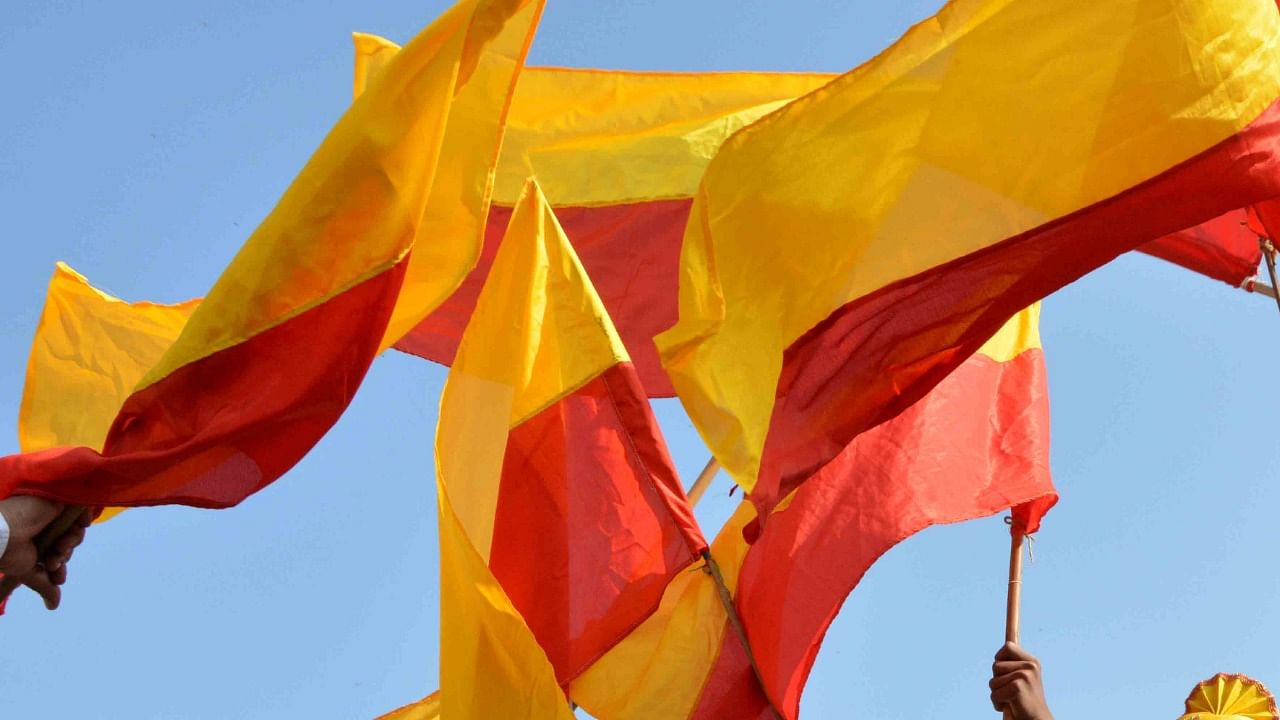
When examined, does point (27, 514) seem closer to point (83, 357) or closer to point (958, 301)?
point (83, 357)

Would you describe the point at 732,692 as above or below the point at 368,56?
below

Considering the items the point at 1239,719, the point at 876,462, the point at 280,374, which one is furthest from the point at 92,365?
the point at 1239,719

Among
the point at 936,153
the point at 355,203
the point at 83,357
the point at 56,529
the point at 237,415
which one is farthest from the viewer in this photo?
the point at 83,357

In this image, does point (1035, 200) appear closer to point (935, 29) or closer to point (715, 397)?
point (935, 29)

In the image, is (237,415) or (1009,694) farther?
(237,415)

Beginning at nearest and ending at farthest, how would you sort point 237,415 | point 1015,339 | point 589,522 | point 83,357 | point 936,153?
point 936,153 → point 237,415 → point 589,522 → point 1015,339 → point 83,357

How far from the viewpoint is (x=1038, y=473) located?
28.8ft

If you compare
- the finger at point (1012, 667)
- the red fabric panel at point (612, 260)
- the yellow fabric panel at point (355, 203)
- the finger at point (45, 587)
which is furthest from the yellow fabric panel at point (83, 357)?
the finger at point (1012, 667)

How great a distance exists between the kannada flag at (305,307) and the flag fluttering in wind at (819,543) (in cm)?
180

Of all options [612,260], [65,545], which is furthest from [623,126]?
[65,545]

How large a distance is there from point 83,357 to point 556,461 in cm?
300

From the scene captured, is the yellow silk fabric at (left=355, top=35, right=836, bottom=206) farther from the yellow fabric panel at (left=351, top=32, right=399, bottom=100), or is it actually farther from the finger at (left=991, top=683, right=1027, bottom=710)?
the finger at (left=991, top=683, right=1027, bottom=710)

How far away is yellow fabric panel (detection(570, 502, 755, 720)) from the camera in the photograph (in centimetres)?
848

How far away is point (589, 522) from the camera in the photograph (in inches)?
329
